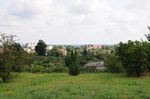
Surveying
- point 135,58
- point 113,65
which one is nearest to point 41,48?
point 113,65

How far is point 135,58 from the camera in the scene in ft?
138

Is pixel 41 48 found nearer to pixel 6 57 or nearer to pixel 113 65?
pixel 113 65

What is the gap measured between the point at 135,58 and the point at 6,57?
16436 millimetres

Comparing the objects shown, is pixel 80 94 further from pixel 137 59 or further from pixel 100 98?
pixel 137 59

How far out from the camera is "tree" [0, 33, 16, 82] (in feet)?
112

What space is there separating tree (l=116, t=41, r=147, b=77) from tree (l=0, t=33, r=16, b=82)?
1493cm

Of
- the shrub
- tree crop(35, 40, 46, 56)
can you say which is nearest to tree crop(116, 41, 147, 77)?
the shrub

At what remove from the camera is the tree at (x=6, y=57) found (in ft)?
112

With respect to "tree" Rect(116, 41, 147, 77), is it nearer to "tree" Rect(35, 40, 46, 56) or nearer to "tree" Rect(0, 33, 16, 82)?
"tree" Rect(0, 33, 16, 82)

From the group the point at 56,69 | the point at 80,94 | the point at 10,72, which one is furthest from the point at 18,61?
the point at 56,69

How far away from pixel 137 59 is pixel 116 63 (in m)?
11.4

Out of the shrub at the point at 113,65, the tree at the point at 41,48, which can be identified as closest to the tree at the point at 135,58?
the shrub at the point at 113,65

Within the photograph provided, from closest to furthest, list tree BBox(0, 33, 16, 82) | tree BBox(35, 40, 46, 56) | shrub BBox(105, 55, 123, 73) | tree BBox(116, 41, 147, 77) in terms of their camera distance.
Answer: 1. tree BBox(0, 33, 16, 82)
2. tree BBox(116, 41, 147, 77)
3. shrub BBox(105, 55, 123, 73)
4. tree BBox(35, 40, 46, 56)

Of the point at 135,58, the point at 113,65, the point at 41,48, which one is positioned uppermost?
the point at 41,48
